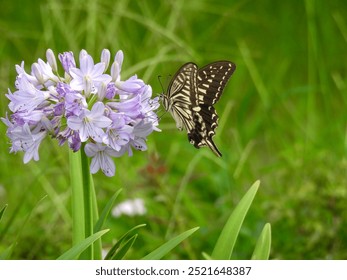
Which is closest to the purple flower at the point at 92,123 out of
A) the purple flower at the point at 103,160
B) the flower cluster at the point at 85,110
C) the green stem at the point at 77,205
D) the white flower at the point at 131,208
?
the flower cluster at the point at 85,110

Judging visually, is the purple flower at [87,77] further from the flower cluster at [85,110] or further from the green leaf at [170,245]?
the green leaf at [170,245]

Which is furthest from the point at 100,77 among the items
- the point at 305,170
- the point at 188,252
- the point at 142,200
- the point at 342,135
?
the point at 342,135

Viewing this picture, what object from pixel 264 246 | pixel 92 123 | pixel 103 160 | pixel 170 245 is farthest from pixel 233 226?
pixel 92 123

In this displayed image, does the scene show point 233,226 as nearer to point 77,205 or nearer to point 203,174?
point 77,205

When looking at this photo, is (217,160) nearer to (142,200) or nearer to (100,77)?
(142,200)

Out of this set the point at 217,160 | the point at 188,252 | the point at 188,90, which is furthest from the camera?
the point at 217,160

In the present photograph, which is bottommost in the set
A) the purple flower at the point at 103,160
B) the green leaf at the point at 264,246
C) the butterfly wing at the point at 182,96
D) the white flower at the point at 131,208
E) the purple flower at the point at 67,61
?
the green leaf at the point at 264,246
